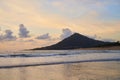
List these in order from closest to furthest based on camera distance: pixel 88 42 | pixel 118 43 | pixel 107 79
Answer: pixel 107 79
pixel 118 43
pixel 88 42

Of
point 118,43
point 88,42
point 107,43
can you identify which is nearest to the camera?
point 118,43

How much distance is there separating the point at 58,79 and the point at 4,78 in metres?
2.28

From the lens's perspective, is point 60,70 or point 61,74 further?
point 60,70

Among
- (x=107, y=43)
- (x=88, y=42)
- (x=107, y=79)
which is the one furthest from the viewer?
(x=88, y=42)

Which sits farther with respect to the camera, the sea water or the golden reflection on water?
the sea water

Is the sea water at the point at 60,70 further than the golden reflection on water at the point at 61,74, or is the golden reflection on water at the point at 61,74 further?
the sea water at the point at 60,70

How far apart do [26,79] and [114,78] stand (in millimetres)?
3543

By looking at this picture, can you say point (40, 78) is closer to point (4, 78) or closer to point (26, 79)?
point (26, 79)

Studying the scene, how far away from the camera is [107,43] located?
111 meters

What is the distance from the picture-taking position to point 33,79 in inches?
470

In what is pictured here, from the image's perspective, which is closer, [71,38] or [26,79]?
[26,79]

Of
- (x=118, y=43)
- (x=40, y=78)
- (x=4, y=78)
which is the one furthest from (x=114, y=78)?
(x=118, y=43)

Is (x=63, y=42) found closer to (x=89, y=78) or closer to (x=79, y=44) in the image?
(x=79, y=44)

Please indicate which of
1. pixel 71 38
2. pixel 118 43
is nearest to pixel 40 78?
pixel 118 43
